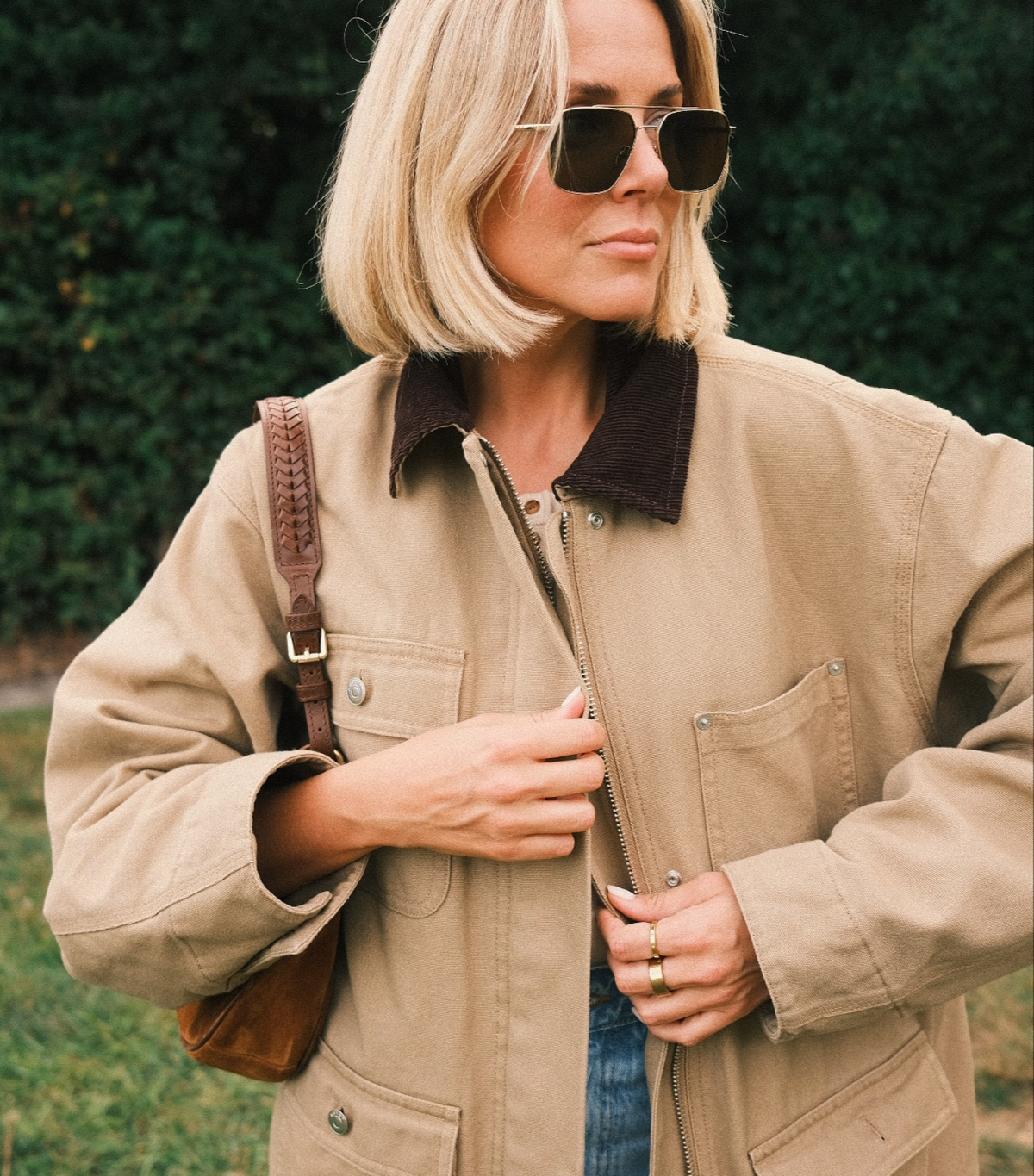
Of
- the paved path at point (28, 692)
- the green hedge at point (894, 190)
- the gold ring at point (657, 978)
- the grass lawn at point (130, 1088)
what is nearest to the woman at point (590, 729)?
the gold ring at point (657, 978)

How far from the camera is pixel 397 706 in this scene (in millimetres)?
1541

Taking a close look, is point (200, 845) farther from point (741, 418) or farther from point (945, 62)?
point (945, 62)

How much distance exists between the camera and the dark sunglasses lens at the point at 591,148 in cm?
151

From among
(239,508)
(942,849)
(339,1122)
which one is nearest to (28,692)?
(239,508)

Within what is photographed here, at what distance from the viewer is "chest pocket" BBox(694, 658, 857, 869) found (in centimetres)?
145

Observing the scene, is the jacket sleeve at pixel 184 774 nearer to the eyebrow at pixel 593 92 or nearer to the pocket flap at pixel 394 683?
the pocket flap at pixel 394 683

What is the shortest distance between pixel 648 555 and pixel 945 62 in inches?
178

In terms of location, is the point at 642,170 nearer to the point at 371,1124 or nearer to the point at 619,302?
Result: the point at 619,302

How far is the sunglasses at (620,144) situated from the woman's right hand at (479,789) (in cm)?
69

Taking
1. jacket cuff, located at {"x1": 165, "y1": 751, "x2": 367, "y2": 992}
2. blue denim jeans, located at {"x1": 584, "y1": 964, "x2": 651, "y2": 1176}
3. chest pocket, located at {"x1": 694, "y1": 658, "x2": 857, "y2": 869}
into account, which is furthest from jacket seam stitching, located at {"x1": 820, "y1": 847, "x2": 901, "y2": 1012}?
jacket cuff, located at {"x1": 165, "y1": 751, "x2": 367, "y2": 992}

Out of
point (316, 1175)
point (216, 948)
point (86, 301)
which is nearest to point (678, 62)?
point (216, 948)

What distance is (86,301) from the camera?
233 inches

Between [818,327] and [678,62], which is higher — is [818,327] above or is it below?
below

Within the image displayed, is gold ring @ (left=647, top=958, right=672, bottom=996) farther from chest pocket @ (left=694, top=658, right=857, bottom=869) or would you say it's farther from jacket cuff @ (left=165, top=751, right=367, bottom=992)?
jacket cuff @ (left=165, top=751, right=367, bottom=992)
